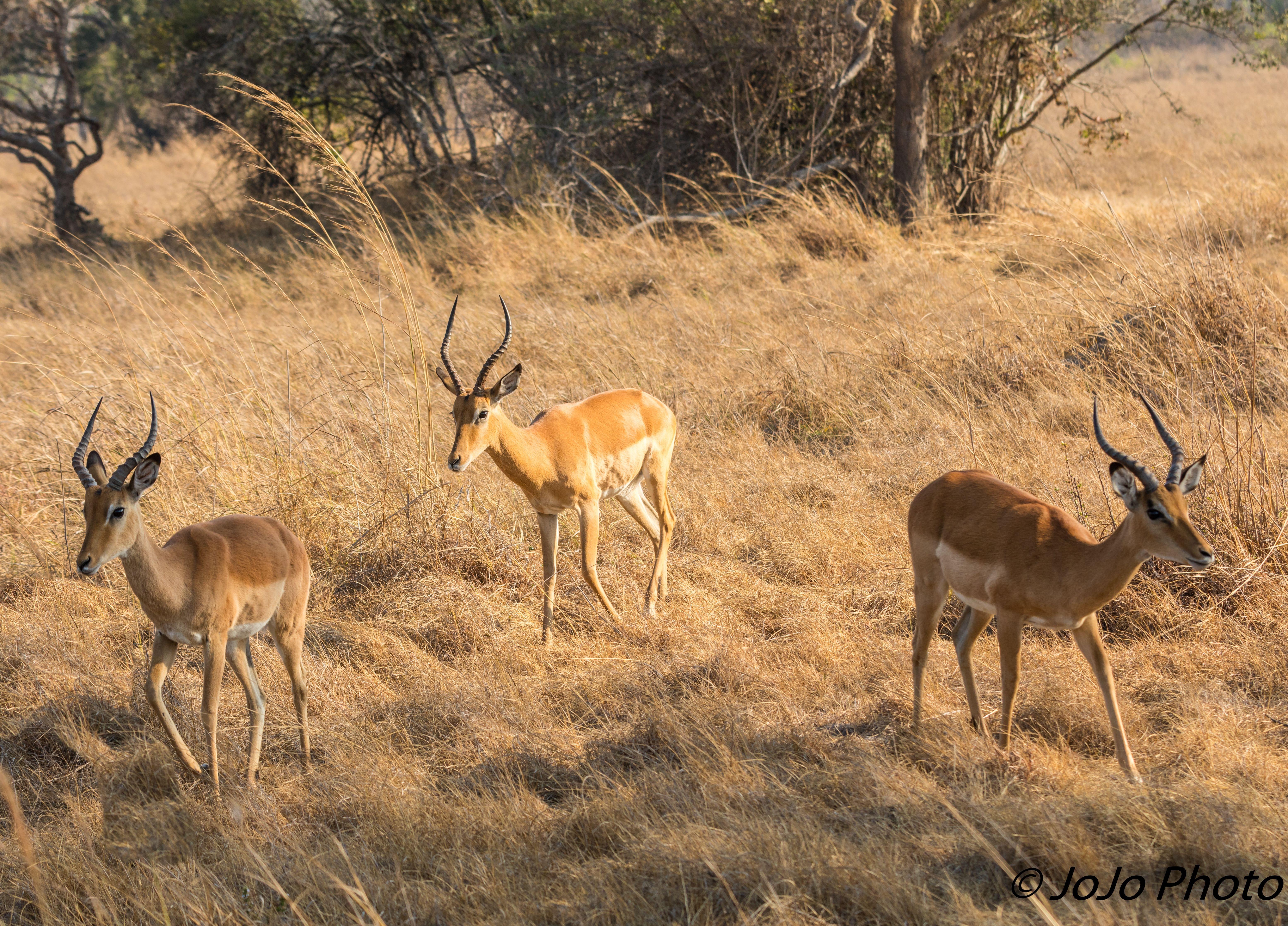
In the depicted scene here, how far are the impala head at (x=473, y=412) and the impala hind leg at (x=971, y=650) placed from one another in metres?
2.00

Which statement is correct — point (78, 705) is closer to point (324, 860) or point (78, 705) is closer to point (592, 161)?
point (324, 860)

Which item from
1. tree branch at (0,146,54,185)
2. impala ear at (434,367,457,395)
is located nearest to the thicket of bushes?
tree branch at (0,146,54,185)

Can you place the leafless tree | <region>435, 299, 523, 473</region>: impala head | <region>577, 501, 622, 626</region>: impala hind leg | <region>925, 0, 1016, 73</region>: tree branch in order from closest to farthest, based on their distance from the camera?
<region>435, 299, 523, 473</region>: impala head
<region>577, 501, 622, 626</region>: impala hind leg
<region>925, 0, 1016, 73</region>: tree branch
the leafless tree

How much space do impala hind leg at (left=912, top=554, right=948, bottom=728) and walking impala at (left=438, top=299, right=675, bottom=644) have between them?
4.64ft


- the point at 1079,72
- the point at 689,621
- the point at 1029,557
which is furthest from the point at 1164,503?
the point at 1079,72

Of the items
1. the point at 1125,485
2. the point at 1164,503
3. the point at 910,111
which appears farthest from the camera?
the point at 910,111

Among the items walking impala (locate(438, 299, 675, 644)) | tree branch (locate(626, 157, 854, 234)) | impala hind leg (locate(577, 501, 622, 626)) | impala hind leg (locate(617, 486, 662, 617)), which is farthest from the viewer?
tree branch (locate(626, 157, 854, 234))

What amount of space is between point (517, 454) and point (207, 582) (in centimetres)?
149

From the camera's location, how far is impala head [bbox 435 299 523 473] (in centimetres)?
446

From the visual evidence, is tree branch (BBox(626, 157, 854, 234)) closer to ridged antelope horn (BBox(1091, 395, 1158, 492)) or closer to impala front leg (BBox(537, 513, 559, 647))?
impala front leg (BBox(537, 513, 559, 647))

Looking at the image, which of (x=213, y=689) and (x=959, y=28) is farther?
(x=959, y=28)

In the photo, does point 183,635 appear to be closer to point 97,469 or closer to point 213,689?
point 213,689

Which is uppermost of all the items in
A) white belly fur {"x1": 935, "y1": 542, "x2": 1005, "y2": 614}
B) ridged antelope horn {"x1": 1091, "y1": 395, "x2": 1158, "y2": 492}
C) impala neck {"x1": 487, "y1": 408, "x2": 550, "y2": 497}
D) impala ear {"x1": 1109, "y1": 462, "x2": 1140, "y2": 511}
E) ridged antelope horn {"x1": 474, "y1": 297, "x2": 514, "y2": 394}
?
ridged antelope horn {"x1": 474, "y1": 297, "x2": 514, "y2": 394}

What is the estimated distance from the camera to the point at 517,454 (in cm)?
469
